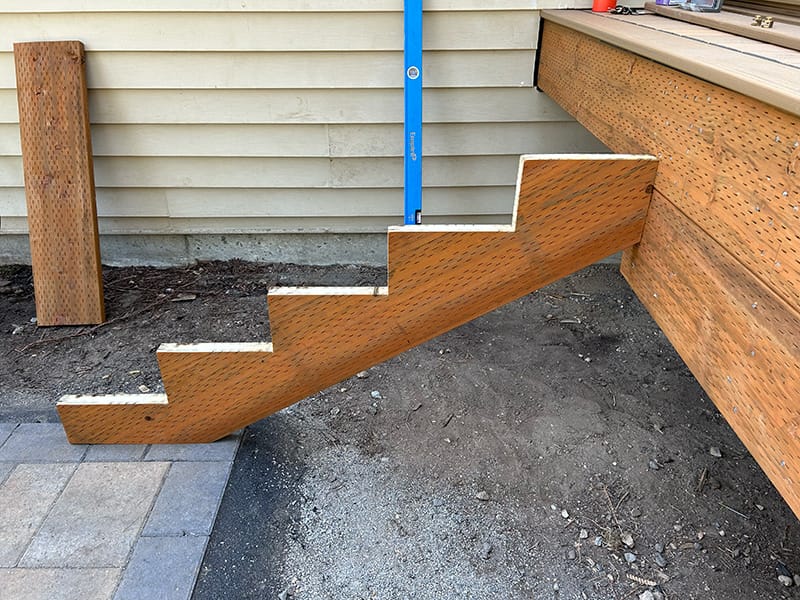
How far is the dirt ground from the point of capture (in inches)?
67.8

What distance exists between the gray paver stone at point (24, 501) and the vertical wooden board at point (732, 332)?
1866mm

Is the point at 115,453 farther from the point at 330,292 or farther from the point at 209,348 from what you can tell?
the point at 330,292

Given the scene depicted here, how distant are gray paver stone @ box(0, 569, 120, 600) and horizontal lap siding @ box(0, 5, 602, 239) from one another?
2079mm

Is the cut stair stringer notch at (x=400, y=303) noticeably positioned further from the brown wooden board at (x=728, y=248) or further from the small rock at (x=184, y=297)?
the small rock at (x=184, y=297)

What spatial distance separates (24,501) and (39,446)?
28 centimetres

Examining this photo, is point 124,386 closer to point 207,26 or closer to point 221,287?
point 221,287

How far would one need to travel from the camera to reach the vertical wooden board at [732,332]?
0.97m

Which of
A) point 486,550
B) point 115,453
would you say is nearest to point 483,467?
point 486,550

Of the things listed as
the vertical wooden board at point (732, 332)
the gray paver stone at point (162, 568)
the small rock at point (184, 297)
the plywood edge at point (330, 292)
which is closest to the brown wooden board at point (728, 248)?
the vertical wooden board at point (732, 332)

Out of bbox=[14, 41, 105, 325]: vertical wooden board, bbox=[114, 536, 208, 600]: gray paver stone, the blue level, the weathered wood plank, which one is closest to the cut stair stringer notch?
the weathered wood plank

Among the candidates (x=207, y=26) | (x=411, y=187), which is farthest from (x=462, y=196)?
(x=207, y=26)

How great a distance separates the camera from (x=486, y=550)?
1799 millimetres

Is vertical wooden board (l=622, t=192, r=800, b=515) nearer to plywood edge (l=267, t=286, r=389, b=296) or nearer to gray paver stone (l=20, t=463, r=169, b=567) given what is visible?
plywood edge (l=267, t=286, r=389, b=296)

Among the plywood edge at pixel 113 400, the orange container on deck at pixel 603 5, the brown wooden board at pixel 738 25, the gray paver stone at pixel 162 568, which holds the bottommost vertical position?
the gray paver stone at pixel 162 568
